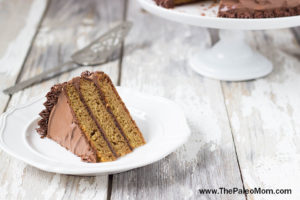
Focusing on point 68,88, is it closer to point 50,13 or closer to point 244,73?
point 244,73

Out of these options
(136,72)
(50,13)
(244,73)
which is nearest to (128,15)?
(50,13)

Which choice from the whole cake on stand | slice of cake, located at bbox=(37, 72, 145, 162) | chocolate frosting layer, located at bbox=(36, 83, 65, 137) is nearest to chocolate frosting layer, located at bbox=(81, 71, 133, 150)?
slice of cake, located at bbox=(37, 72, 145, 162)

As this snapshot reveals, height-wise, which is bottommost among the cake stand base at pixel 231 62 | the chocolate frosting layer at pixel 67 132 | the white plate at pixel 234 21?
the cake stand base at pixel 231 62

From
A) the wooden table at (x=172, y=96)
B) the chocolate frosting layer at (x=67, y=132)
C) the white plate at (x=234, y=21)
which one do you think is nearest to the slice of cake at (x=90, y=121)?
the chocolate frosting layer at (x=67, y=132)

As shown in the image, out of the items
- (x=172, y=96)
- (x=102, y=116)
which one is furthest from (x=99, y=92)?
(x=172, y=96)

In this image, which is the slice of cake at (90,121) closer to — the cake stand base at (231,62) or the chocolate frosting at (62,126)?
the chocolate frosting at (62,126)

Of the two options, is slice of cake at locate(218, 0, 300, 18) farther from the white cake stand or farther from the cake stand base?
the cake stand base
